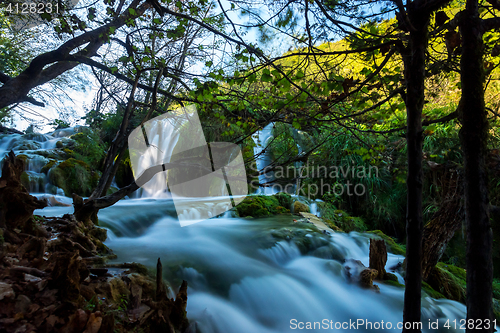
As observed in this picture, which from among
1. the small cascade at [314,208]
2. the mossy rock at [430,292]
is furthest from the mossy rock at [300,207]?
the mossy rock at [430,292]

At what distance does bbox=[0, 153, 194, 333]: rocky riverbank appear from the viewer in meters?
1.58

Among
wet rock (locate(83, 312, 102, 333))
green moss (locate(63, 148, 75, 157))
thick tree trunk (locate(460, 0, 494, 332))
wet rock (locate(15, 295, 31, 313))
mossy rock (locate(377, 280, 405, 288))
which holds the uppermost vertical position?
green moss (locate(63, 148, 75, 157))

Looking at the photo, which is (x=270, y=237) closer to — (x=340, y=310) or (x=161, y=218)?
(x=340, y=310)

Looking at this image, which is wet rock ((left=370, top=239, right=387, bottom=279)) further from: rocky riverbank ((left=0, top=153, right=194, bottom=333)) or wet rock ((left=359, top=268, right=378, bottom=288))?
rocky riverbank ((left=0, top=153, right=194, bottom=333))

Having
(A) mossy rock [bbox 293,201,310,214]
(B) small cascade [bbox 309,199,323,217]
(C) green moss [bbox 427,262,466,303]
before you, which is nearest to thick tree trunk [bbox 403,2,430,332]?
(C) green moss [bbox 427,262,466,303]

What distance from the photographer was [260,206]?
24.1 feet

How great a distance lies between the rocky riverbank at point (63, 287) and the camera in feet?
5.19

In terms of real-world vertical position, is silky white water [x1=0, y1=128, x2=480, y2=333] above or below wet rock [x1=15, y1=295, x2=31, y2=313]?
below

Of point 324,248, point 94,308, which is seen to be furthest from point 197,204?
point 94,308

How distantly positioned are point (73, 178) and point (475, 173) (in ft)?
30.6

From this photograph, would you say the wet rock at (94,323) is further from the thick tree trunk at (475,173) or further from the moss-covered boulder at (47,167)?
the moss-covered boulder at (47,167)

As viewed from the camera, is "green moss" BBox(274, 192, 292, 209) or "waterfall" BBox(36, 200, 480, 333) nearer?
"waterfall" BBox(36, 200, 480, 333)

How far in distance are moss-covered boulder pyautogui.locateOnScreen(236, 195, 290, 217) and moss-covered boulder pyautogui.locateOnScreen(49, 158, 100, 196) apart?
4787 millimetres

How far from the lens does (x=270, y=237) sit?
5078 millimetres
